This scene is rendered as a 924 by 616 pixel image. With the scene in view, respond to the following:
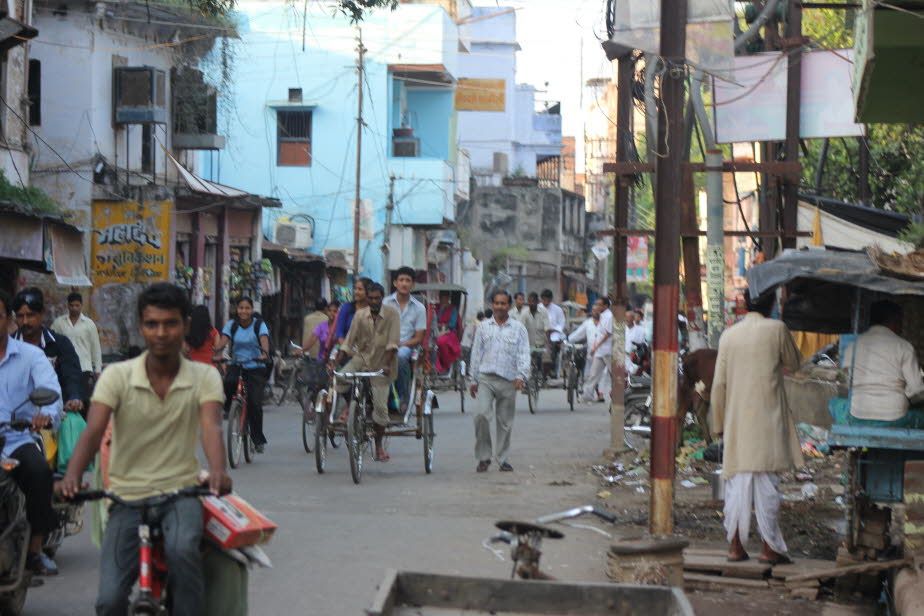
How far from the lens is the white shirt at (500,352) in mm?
13805

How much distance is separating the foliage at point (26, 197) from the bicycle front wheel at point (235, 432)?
4878 millimetres

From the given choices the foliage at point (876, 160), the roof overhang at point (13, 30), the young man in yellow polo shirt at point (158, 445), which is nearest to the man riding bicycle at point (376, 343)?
the roof overhang at point (13, 30)

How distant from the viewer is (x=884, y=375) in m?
8.41

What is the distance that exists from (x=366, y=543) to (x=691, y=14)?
4.72m

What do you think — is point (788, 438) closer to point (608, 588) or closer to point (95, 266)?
point (608, 588)

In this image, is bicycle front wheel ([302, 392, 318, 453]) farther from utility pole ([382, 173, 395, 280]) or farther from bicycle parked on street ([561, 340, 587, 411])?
utility pole ([382, 173, 395, 280])

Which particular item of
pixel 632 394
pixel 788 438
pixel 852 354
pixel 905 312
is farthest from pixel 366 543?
pixel 632 394

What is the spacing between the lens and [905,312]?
988cm

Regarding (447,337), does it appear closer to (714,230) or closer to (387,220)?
(714,230)

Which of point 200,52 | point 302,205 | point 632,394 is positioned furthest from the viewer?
point 302,205

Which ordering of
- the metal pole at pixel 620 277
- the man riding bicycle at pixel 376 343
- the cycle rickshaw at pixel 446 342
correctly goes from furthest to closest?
the cycle rickshaw at pixel 446 342 < the metal pole at pixel 620 277 < the man riding bicycle at pixel 376 343

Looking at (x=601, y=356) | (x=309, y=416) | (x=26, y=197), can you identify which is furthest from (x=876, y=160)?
(x=26, y=197)

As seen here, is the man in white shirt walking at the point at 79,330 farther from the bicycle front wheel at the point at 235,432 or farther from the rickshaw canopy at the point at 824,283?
the rickshaw canopy at the point at 824,283

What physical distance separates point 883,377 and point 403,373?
687cm
